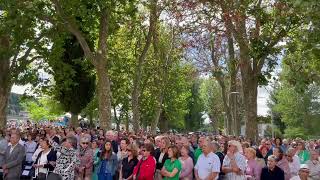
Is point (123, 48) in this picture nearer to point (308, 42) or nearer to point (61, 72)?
point (61, 72)

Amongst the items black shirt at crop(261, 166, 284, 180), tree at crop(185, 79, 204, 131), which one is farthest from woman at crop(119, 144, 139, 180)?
tree at crop(185, 79, 204, 131)

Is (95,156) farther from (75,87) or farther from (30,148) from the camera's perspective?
(75,87)

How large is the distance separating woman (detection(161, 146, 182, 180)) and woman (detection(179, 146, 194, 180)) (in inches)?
11.1

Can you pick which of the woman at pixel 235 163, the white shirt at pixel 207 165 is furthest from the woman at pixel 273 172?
the white shirt at pixel 207 165

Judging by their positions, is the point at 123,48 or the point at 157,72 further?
the point at 123,48

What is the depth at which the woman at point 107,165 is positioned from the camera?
12500mm

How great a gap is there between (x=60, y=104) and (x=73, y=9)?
2162cm

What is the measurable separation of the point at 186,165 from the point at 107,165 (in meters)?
1.95

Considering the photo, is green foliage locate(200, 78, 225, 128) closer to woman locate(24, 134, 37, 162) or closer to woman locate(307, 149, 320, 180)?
woman locate(24, 134, 37, 162)

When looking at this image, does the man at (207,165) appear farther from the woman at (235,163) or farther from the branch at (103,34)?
the branch at (103,34)

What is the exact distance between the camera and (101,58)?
2398cm

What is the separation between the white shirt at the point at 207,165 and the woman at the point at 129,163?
1588mm

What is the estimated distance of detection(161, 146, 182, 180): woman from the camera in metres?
11.3

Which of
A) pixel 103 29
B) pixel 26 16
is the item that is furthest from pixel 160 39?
pixel 26 16
